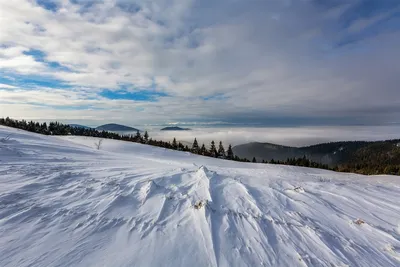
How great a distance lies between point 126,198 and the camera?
20.3 feet

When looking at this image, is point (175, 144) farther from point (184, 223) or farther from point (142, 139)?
point (184, 223)

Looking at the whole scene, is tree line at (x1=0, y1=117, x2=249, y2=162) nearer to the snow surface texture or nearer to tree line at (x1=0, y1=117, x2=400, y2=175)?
tree line at (x1=0, y1=117, x2=400, y2=175)

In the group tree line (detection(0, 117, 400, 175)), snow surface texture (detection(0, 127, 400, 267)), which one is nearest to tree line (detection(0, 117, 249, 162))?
tree line (detection(0, 117, 400, 175))

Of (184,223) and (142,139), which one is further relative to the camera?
(142,139)

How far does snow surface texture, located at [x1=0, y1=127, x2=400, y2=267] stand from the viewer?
3.98m

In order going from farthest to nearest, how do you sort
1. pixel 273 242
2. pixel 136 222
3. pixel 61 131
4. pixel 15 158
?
1. pixel 61 131
2. pixel 15 158
3. pixel 136 222
4. pixel 273 242

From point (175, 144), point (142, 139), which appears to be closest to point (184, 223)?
point (175, 144)

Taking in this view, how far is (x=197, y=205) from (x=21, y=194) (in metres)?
4.95

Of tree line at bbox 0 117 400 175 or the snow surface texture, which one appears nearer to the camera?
the snow surface texture

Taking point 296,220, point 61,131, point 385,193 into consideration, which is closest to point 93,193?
point 296,220

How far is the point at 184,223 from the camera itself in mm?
5113

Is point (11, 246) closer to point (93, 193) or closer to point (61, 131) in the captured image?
point (93, 193)

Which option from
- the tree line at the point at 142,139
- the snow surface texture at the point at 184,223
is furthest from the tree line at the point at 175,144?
the snow surface texture at the point at 184,223

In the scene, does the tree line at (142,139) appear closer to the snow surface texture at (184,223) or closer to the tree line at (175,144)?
the tree line at (175,144)
